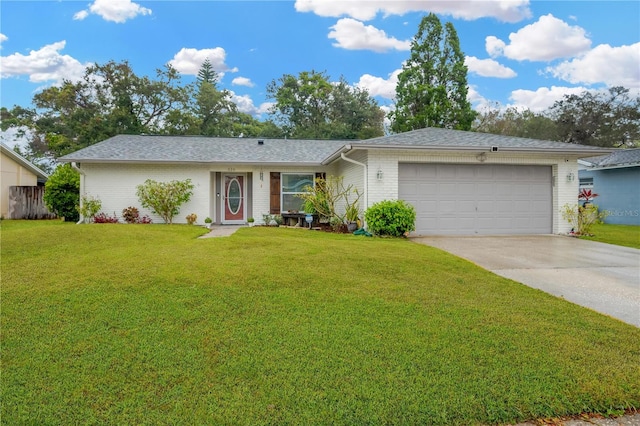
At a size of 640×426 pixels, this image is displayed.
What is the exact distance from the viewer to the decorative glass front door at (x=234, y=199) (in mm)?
14328

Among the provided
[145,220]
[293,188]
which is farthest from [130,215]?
[293,188]

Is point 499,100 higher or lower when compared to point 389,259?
higher

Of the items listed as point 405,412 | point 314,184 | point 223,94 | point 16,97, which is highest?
point 223,94

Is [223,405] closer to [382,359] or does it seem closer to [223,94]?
[382,359]

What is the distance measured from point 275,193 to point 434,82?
53.3ft

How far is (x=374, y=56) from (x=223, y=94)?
43.2ft

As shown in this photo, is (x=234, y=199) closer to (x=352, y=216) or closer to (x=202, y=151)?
(x=202, y=151)

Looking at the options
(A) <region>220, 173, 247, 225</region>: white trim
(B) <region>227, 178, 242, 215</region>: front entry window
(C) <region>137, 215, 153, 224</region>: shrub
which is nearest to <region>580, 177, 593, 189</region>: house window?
(A) <region>220, 173, 247, 225</region>: white trim

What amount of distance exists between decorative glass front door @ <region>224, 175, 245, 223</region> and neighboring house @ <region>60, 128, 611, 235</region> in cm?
54

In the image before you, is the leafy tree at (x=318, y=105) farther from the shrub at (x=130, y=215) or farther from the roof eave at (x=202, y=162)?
the shrub at (x=130, y=215)

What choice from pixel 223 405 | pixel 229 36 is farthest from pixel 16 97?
pixel 223 405

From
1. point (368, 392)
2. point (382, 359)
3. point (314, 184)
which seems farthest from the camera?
point (314, 184)

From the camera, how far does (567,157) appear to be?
11.2 meters

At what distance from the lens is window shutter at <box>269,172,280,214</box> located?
1385cm
